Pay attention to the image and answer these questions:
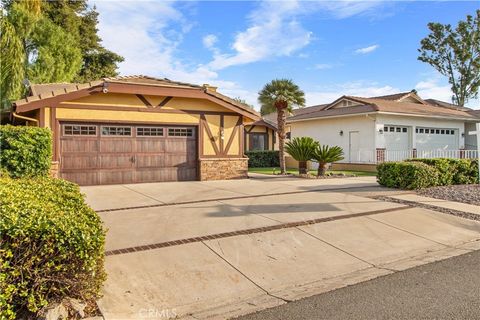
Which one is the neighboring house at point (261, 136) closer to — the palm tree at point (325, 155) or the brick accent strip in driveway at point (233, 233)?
the palm tree at point (325, 155)

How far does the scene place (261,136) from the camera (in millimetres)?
28438

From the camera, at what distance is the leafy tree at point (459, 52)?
41281 millimetres

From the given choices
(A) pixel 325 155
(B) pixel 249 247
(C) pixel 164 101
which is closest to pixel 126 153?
(C) pixel 164 101

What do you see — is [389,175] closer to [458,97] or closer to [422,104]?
[422,104]

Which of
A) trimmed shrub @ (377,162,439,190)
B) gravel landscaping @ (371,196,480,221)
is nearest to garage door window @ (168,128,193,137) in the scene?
trimmed shrub @ (377,162,439,190)

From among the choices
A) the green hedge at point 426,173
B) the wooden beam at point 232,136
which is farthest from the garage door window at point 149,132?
the green hedge at point 426,173

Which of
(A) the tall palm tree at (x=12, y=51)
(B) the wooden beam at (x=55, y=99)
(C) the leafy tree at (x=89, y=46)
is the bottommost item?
(B) the wooden beam at (x=55, y=99)

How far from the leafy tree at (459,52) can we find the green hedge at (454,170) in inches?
1356

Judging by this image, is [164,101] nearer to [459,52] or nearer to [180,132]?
[180,132]

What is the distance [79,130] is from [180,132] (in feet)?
12.0

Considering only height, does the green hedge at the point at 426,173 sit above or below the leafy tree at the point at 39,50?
below

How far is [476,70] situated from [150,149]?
4213 centimetres

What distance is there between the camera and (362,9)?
11906 mm

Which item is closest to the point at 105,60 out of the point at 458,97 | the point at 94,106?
the point at 94,106
